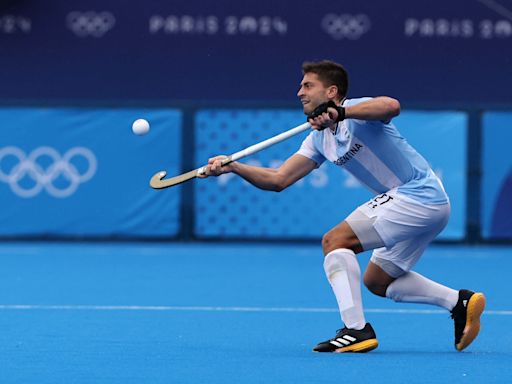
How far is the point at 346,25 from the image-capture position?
1725 cm

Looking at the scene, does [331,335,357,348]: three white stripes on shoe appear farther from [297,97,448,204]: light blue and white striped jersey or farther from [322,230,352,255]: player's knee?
[297,97,448,204]: light blue and white striped jersey

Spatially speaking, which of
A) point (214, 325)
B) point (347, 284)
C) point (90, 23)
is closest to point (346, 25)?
point (90, 23)

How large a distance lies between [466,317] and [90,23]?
1042 cm

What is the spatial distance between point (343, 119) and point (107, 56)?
34.5 feet

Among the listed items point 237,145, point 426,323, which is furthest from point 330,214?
point 426,323

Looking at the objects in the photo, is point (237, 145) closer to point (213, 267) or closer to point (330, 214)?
point (330, 214)

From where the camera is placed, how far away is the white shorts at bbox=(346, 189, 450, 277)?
7668 millimetres

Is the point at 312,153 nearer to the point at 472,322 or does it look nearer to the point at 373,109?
the point at 373,109

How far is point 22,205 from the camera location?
608 inches

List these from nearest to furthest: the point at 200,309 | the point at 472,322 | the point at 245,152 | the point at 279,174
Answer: the point at 472,322 → the point at 245,152 → the point at 279,174 → the point at 200,309

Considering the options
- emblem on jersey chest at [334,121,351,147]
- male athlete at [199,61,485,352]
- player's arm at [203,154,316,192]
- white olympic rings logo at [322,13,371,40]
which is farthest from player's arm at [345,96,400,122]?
white olympic rings logo at [322,13,371,40]

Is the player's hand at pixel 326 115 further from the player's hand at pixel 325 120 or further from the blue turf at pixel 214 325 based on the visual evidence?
the blue turf at pixel 214 325

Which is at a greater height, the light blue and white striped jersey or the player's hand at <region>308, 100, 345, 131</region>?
the player's hand at <region>308, 100, 345, 131</region>

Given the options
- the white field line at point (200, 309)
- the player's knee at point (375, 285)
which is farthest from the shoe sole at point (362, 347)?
the white field line at point (200, 309)
